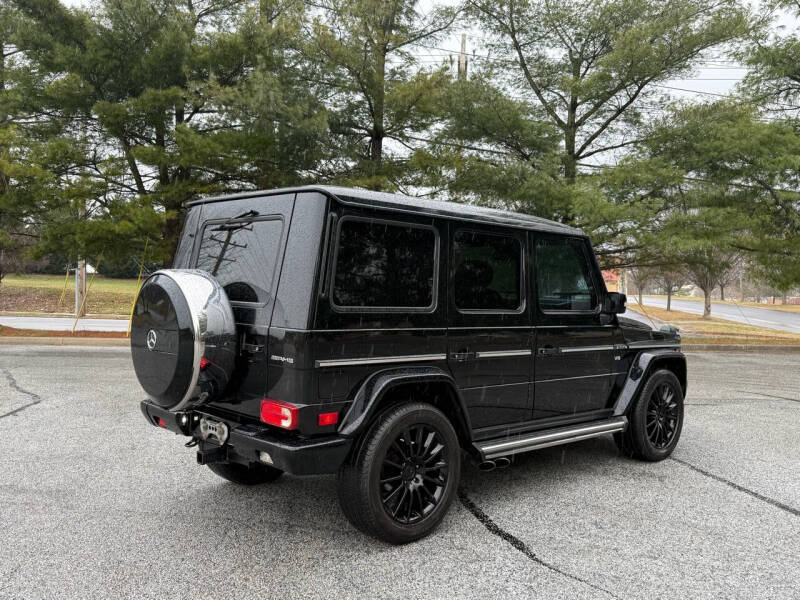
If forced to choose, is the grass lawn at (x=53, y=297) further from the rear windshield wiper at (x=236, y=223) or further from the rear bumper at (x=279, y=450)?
the rear bumper at (x=279, y=450)

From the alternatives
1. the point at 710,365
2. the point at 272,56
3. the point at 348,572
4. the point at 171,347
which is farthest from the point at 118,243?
the point at 710,365

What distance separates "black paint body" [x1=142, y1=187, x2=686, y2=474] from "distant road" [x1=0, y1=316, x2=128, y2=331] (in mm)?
13726

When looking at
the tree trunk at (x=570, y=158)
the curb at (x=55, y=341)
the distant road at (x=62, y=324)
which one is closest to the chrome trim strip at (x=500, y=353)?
the curb at (x=55, y=341)

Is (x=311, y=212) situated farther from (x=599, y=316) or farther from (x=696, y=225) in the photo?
(x=696, y=225)

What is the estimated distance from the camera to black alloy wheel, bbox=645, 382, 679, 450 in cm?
512

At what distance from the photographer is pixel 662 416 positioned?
5.17m

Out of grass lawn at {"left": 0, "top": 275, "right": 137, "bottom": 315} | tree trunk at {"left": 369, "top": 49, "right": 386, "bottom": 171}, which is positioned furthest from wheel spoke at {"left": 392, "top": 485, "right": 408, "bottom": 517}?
grass lawn at {"left": 0, "top": 275, "right": 137, "bottom": 315}

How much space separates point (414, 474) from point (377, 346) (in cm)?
78

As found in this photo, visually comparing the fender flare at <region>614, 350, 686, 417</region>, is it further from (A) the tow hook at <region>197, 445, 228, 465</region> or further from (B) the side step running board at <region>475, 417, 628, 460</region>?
(A) the tow hook at <region>197, 445, 228, 465</region>

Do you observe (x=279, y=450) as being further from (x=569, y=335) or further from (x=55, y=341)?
(x=55, y=341)

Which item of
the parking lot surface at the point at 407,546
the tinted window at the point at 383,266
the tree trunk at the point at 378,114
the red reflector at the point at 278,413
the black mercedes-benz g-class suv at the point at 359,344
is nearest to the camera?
the parking lot surface at the point at 407,546

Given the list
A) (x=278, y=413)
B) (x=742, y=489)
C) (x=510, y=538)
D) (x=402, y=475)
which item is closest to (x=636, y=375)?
(x=742, y=489)

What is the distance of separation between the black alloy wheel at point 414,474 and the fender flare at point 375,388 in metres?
0.26

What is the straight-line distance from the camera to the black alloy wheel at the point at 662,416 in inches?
202
